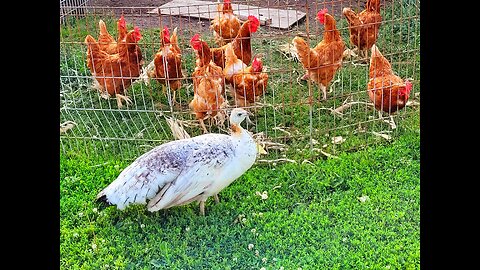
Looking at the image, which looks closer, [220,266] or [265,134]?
[220,266]

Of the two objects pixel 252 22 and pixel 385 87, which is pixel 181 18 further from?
pixel 385 87

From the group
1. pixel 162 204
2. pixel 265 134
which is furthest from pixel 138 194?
pixel 265 134

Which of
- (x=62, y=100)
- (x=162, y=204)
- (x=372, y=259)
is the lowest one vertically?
(x=372, y=259)

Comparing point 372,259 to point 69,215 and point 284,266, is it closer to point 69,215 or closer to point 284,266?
point 284,266

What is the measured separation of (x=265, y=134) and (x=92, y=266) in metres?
1.62

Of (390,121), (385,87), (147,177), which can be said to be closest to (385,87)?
(385,87)

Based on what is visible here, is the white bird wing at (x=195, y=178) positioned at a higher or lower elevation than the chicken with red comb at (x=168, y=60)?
lower

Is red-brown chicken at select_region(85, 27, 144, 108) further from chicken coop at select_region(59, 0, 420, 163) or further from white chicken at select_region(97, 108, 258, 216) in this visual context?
white chicken at select_region(97, 108, 258, 216)

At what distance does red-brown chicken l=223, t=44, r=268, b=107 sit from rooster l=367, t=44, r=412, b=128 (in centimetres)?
76

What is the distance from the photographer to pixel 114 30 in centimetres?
603

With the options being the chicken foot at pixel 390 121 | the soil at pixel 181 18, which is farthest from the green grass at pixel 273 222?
the soil at pixel 181 18

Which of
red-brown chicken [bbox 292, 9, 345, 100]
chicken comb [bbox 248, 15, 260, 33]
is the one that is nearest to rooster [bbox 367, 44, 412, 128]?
red-brown chicken [bbox 292, 9, 345, 100]

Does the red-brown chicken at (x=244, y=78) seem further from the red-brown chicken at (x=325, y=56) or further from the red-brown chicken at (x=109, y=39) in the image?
the red-brown chicken at (x=109, y=39)

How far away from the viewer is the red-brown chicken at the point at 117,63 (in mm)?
4535
